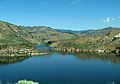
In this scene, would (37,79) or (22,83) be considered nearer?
(22,83)

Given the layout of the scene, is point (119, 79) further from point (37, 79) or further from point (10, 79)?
point (10, 79)

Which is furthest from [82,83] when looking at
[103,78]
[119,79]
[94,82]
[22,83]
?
[22,83]

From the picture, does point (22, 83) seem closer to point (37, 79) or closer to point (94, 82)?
point (37, 79)

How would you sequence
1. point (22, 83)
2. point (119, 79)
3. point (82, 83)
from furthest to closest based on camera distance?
1. point (119, 79)
2. point (82, 83)
3. point (22, 83)

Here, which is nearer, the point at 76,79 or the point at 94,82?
the point at 94,82

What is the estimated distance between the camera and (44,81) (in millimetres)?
102688

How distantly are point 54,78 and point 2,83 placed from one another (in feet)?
106

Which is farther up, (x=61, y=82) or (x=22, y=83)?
(x=22, y=83)

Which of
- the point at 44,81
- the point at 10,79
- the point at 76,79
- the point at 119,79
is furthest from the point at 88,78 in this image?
the point at 10,79

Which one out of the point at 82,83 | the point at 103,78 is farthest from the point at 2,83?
the point at 103,78

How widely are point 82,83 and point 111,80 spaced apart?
19.7 metres

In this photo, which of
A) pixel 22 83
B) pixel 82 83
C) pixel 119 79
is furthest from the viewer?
pixel 119 79

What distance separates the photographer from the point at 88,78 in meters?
110

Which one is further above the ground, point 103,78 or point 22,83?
point 22,83
